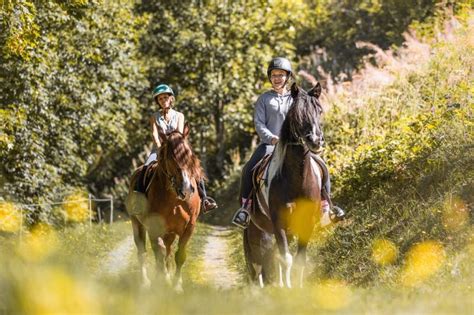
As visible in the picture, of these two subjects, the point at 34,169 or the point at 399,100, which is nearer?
the point at 399,100

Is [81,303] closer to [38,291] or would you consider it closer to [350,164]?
[38,291]

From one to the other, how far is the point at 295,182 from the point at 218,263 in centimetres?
750

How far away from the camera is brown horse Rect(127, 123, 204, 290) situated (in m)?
11.6

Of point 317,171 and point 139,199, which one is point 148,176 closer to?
point 139,199

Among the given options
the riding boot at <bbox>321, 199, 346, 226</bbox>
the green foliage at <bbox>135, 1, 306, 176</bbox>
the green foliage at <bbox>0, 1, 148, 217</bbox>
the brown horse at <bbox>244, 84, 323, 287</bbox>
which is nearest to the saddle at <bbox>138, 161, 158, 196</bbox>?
the brown horse at <bbox>244, 84, 323, 287</bbox>

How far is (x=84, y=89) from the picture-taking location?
2847 cm

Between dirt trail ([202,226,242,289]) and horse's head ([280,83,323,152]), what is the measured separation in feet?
7.44

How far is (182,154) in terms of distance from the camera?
37.9 ft

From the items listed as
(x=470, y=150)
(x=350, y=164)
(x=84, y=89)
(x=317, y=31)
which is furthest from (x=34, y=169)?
(x=317, y=31)

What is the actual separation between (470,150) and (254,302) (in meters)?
6.82

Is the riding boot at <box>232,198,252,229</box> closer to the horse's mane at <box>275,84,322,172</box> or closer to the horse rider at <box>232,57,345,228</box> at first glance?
the horse rider at <box>232,57,345,228</box>

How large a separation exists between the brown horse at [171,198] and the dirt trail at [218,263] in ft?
2.76

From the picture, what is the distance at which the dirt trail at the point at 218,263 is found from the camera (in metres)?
15.0

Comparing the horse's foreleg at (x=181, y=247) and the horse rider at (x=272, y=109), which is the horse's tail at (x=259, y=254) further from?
the horse's foreleg at (x=181, y=247)
